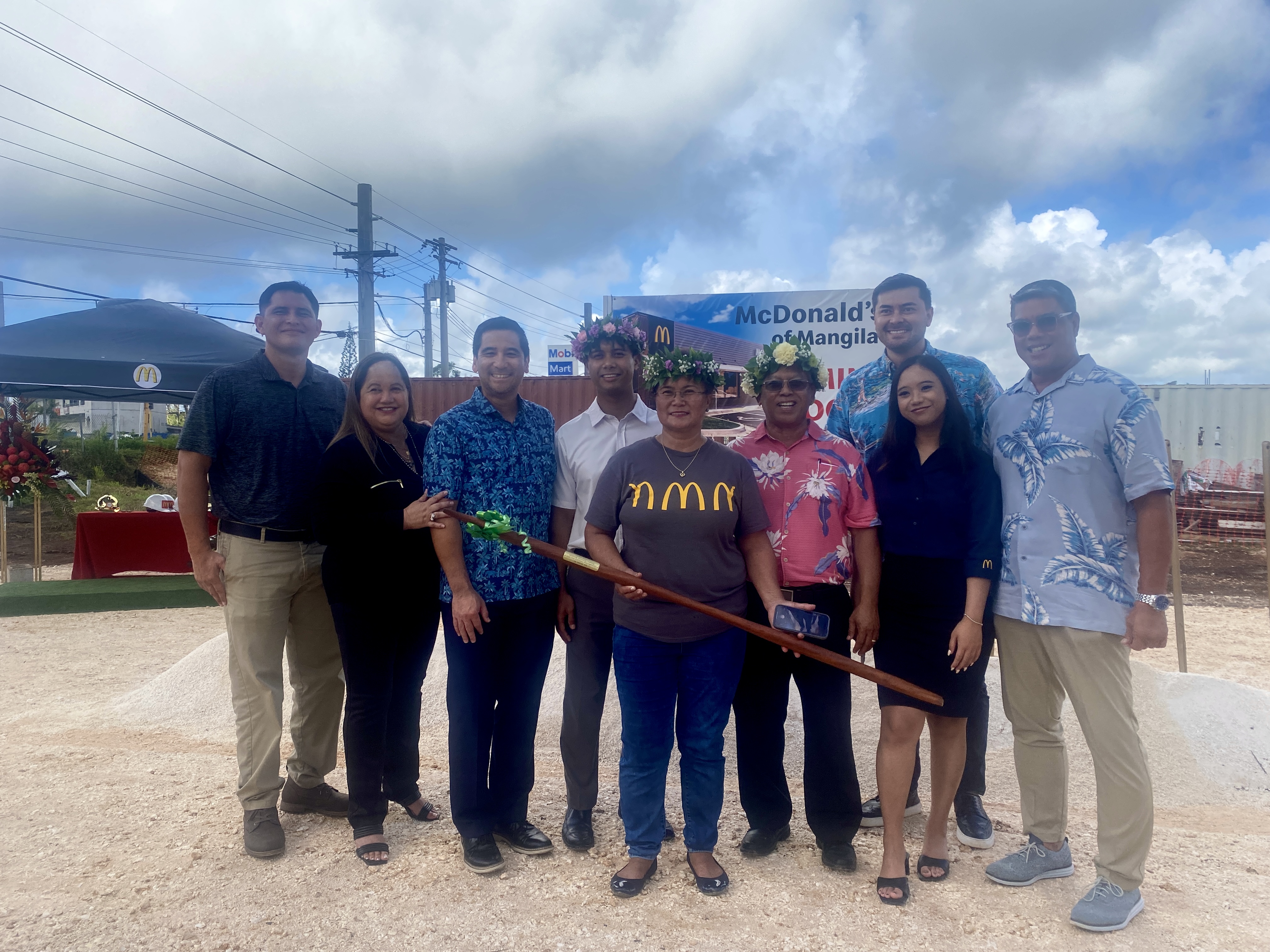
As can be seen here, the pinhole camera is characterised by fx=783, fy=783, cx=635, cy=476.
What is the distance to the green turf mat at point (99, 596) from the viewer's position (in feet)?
28.1

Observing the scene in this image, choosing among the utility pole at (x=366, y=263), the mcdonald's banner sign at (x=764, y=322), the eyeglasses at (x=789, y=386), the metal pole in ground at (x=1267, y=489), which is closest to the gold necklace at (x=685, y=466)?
the eyeglasses at (x=789, y=386)

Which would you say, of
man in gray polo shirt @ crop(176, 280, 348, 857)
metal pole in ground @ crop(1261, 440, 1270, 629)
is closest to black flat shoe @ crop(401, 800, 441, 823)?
man in gray polo shirt @ crop(176, 280, 348, 857)

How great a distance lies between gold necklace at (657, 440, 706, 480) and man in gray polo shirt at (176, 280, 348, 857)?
1448 mm

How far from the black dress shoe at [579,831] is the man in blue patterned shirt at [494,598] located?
0.09 metres

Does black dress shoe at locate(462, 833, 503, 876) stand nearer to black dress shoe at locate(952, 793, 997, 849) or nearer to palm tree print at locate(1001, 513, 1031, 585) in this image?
black dress shoe at locate(952, 793, 997, 849)

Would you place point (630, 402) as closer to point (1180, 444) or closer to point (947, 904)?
point (947, 904)

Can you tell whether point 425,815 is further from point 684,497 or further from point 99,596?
point 99,596

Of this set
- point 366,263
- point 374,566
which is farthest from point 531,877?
point 366,263

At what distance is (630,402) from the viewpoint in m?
3.51

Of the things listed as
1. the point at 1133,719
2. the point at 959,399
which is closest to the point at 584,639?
the point at 959,399

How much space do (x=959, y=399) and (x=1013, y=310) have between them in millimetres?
391

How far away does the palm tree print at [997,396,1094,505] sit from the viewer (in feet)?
9.32

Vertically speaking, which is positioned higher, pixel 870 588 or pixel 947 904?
pixel 870 588

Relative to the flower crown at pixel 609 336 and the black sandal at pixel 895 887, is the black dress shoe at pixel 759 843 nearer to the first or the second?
the black sandal at pixel 895 887
